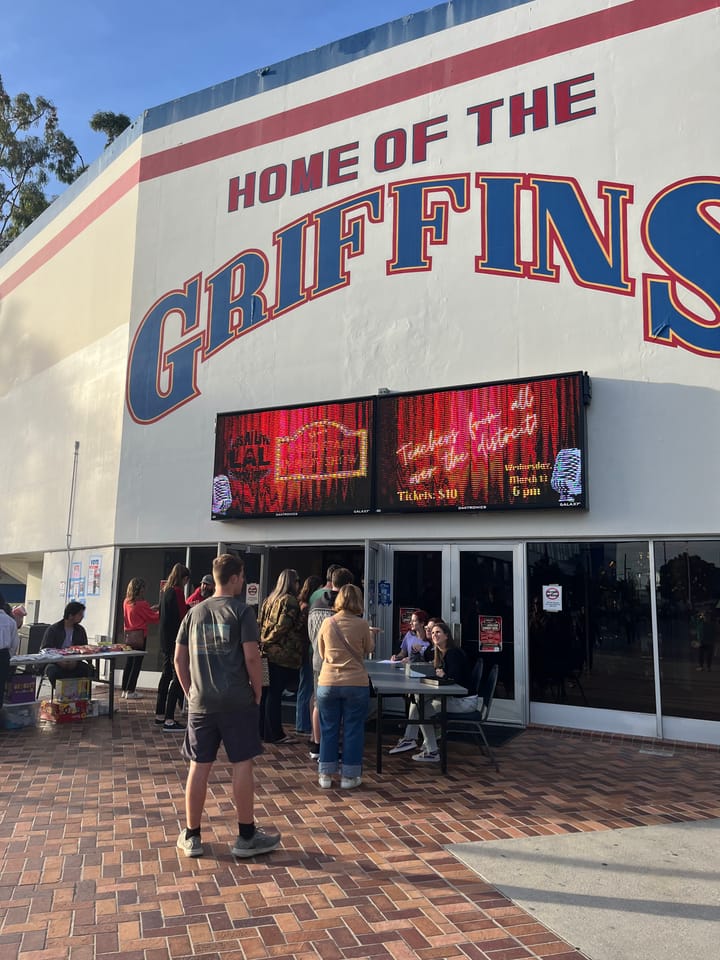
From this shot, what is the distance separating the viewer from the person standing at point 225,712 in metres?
4.16

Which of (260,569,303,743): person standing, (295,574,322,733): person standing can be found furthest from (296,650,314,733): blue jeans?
Answer: (260,569,303,743): person standing

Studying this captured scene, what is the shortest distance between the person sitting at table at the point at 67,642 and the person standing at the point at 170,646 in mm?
1060

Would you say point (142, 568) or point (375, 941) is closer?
point (375, 941)

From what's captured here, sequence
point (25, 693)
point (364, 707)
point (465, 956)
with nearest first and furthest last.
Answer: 1. point (465, 956)
2. point (364, 707)
3. point (25, 693)

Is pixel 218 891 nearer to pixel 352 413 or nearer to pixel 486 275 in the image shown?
pixel 352 413

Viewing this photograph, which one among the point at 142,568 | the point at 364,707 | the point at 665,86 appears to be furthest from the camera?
the point at 142,568

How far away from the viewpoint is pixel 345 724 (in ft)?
18.5

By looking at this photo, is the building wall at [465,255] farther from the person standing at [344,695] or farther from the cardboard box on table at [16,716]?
the cardboard box on table at [16,716]

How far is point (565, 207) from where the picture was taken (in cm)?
873

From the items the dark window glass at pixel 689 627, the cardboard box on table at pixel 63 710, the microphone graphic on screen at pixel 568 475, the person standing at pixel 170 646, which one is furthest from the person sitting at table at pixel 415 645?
the cardboard box on table at pixel 63 710

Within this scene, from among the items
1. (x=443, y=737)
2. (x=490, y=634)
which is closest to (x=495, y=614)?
(x=490, y=634)

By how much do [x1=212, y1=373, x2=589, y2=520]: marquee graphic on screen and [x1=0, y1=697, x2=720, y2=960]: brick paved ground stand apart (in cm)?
288

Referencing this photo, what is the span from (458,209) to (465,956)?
8603 millimetres

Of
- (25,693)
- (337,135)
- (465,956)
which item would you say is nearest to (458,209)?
(337,135)
